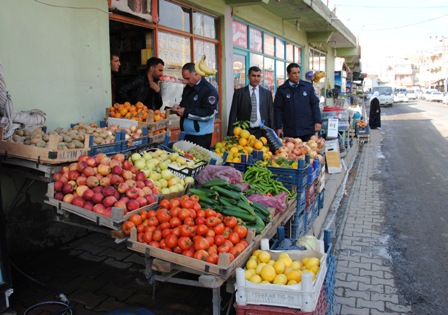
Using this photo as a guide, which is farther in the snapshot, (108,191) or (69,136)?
(69,136)

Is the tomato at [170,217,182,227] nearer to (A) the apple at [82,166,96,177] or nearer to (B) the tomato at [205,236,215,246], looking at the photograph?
(B) the tomato at [205,236,215,246]

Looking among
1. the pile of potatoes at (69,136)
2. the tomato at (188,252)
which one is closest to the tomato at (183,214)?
the tomato at (188,252)

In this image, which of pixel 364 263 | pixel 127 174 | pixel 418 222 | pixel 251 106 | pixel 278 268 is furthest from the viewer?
pixel 251 106

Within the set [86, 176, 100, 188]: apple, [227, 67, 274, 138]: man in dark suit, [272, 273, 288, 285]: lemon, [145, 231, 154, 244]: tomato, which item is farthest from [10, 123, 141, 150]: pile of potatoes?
[227, 67, 274, 138]: man in dark suit

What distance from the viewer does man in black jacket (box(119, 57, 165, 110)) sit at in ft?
21.1

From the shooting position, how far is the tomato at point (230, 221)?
138 inches

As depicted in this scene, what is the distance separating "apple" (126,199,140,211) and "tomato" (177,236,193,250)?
595mm

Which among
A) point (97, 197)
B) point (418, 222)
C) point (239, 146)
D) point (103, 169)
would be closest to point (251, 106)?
point (239, 146)

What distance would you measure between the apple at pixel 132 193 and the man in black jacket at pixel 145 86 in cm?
304

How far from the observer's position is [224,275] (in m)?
2.97

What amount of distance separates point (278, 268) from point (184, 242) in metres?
0.75

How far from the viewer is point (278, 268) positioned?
3.13 metres

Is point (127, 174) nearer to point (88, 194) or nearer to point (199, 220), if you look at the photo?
point (88, 194)

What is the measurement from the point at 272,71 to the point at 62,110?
29.1ft
